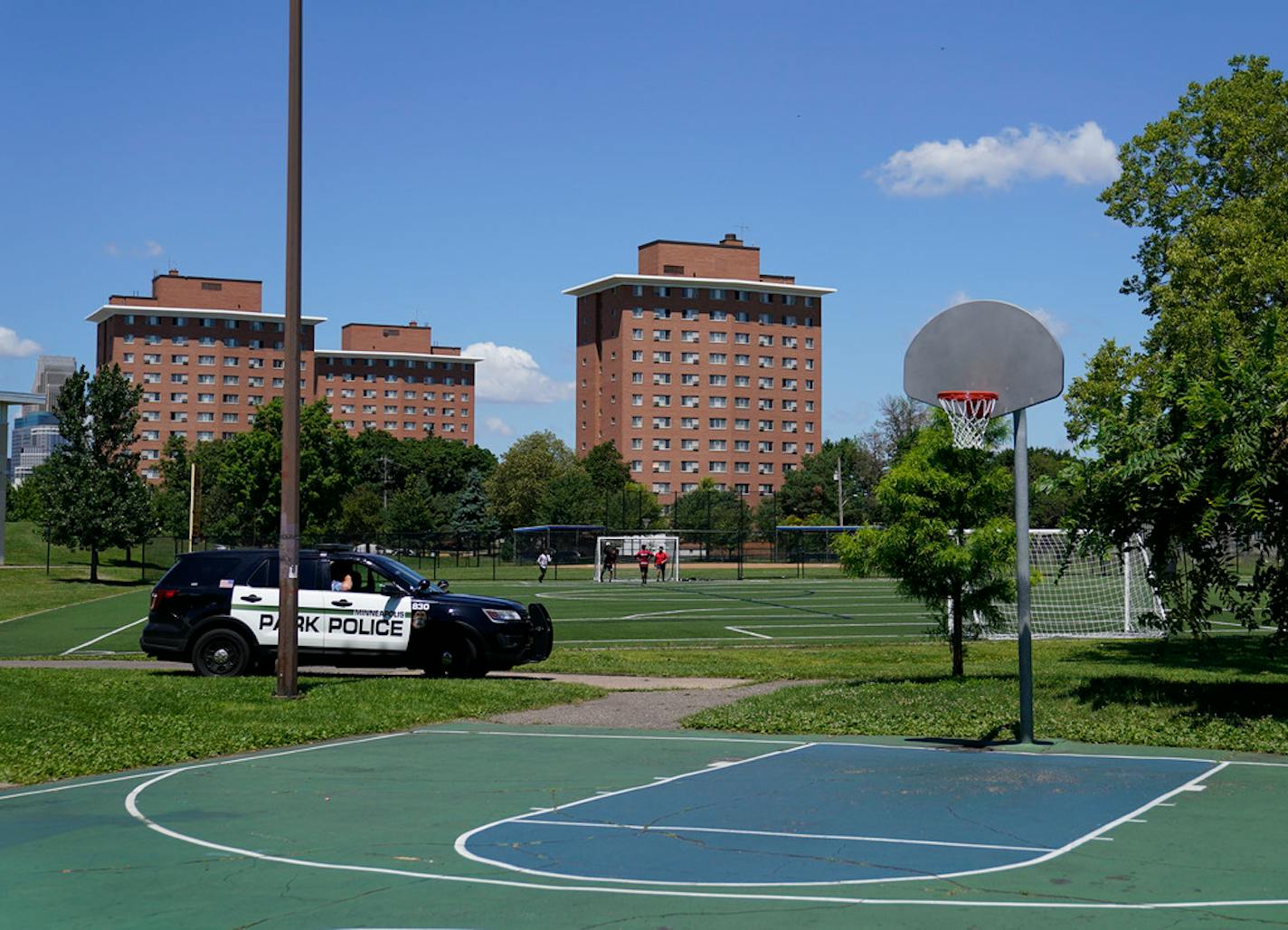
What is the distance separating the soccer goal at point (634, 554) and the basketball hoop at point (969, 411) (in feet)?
156

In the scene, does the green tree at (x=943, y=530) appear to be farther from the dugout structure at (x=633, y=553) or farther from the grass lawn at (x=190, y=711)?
the dugout structure at (x=633, y=553)

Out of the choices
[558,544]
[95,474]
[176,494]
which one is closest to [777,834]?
[95,474]

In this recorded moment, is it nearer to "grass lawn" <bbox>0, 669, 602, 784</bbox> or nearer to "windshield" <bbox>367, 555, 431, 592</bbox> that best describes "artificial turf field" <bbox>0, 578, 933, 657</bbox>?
"windshield" <bbox>367, 555, 431, 592</bbox>

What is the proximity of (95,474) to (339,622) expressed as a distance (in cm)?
3985

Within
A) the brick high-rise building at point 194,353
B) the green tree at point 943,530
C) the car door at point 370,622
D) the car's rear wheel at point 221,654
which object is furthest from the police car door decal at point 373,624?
the brick high-rise building at point 194,353

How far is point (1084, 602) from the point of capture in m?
40.1

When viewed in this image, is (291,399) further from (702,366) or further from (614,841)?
(702,366)

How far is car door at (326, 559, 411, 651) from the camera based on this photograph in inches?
776

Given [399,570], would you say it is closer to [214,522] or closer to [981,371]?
[981,371]

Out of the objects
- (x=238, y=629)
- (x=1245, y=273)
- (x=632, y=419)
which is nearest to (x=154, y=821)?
(x=238, y=629)

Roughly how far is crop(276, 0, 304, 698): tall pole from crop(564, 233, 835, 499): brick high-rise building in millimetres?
119815

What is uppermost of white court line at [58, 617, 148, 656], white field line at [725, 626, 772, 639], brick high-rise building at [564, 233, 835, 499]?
brick high-rise building at [564, 233, 835, 499]

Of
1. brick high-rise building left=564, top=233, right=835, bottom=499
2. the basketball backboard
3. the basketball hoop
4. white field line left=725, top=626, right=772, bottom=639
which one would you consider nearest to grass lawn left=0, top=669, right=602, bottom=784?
the basketball hoop

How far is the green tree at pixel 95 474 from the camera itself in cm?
5494
